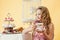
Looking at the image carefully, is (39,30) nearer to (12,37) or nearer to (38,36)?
(38,36)

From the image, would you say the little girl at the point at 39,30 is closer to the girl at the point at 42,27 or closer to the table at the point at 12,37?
the girl at the point at 42,27

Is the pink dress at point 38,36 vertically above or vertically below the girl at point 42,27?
below

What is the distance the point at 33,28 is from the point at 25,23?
413mm

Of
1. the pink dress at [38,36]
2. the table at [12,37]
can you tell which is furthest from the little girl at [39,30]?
the table at [12,37]

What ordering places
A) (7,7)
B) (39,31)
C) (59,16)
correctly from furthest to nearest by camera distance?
(7,7)
(59,16)
(39,31)

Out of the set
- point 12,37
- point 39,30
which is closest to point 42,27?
point 39,30

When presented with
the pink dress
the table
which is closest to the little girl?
the pink dress

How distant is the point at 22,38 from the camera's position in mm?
1648

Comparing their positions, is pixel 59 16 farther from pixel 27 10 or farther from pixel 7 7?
pixel 7 7

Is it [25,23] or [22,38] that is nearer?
[22,38]

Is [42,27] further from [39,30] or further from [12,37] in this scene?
[12,37]

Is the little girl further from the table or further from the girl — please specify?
the table

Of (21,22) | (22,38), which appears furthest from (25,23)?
→ (22,38)

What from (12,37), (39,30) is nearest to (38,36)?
(39,30)
